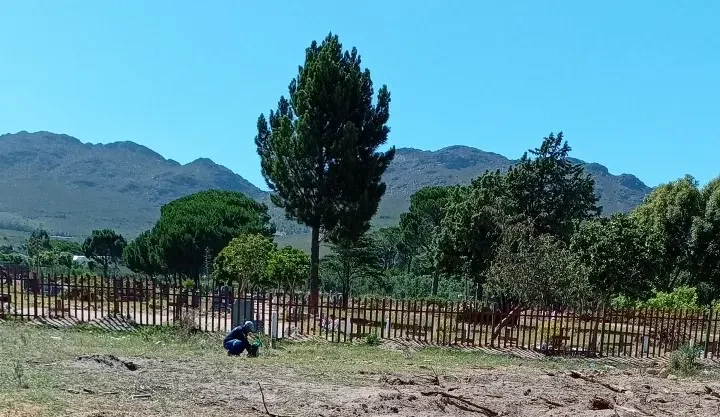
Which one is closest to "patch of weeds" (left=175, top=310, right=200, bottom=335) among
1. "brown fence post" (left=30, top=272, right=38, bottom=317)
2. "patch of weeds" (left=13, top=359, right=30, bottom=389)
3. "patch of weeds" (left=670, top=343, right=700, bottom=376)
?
"brown fence post" (left=30, top=272, right=38, bottom=317)

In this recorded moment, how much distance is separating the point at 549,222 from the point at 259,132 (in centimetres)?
1785

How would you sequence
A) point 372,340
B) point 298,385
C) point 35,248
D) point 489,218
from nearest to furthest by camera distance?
point 298,385 → point 372,340 → point 489,218 → point 35,248

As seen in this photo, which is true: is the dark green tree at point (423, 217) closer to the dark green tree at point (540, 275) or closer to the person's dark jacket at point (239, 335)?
the dark green tree at point (540, 275)

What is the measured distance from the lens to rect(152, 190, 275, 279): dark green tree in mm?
54906

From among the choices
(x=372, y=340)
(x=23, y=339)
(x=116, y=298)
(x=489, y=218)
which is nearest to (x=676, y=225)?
(x=489, y=218)

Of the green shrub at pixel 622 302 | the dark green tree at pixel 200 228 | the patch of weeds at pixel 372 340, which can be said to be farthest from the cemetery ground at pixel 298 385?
the dark green tree at pixel 200 228

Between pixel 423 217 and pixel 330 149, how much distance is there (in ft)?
125

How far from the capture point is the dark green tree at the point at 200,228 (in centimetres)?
5491

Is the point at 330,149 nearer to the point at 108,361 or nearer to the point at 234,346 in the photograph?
the point at 234,346

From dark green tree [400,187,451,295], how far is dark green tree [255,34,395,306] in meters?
30.8

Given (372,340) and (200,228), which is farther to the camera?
(200,228)

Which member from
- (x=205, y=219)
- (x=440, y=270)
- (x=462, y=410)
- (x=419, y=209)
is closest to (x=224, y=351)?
(x=462, y=410)

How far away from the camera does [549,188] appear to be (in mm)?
40281

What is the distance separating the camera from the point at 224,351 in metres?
14.4
